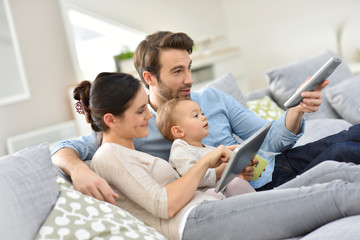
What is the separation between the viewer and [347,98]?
3133 millimetres

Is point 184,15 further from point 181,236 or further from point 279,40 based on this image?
point 181,236

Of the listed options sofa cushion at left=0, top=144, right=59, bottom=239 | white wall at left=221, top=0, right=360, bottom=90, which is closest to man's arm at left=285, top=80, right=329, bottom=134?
sofa cushion at left=0, top=144, right=59, bottom=239

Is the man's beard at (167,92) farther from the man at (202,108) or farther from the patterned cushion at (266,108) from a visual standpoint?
the patterned cushion at (266,108)

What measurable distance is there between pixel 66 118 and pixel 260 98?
7.31 ft

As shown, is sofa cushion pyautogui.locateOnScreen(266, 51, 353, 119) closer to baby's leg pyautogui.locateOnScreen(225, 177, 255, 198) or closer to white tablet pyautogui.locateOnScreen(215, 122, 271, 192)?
baby's leg pyautogui.locateOnScreen(225, 177, 255, 198)

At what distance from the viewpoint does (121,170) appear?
1588 mm

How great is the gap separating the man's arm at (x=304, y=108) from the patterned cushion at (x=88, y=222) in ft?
2.51

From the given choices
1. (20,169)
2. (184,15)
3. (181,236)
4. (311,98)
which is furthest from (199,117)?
(184,15)

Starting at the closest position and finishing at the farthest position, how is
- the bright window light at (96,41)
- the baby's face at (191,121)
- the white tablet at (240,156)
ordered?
the white tablet at (240,156)
the baby's face at (191,121)
the bright window light at (96,41)

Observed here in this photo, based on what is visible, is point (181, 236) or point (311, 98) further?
point (311, 98)

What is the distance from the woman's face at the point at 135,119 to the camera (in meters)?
1.72

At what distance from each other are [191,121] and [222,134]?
0.27m

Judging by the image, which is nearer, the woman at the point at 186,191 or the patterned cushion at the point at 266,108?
the woman at the point at 186,191

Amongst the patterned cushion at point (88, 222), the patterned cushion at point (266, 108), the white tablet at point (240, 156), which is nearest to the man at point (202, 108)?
the white tablet at point (240, 156)
